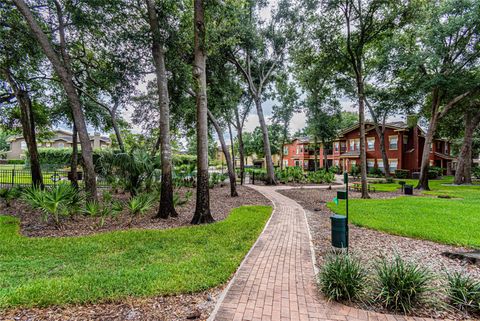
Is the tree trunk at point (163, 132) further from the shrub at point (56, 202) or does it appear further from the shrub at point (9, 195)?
the shrub at point (9, 195)

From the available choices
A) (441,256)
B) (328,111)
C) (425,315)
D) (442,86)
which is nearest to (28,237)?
(425,315)

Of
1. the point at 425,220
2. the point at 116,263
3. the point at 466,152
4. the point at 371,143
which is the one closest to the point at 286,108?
the point at 371,143

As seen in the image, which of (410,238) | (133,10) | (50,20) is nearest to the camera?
(410,238)

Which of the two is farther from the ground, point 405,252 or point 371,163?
point 371,163

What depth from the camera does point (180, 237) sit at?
616 centimetres

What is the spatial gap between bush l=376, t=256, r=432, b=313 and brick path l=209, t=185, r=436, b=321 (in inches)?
9.1

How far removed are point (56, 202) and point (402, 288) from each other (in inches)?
331

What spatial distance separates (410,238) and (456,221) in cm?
319

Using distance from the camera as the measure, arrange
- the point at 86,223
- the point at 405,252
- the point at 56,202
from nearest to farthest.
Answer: the point at 405,252
the point at 56,202
the point at 86,223

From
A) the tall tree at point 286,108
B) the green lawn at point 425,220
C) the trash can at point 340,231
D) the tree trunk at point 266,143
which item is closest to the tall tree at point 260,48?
the tree trunk at point 266,143

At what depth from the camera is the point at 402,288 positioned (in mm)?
3301

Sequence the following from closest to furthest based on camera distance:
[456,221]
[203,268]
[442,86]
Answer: [203,268]
[456,221]
[442,86]

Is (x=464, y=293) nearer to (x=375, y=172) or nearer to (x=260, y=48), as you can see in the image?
(x=260, y=48)

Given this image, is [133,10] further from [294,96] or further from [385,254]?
[294,96]
